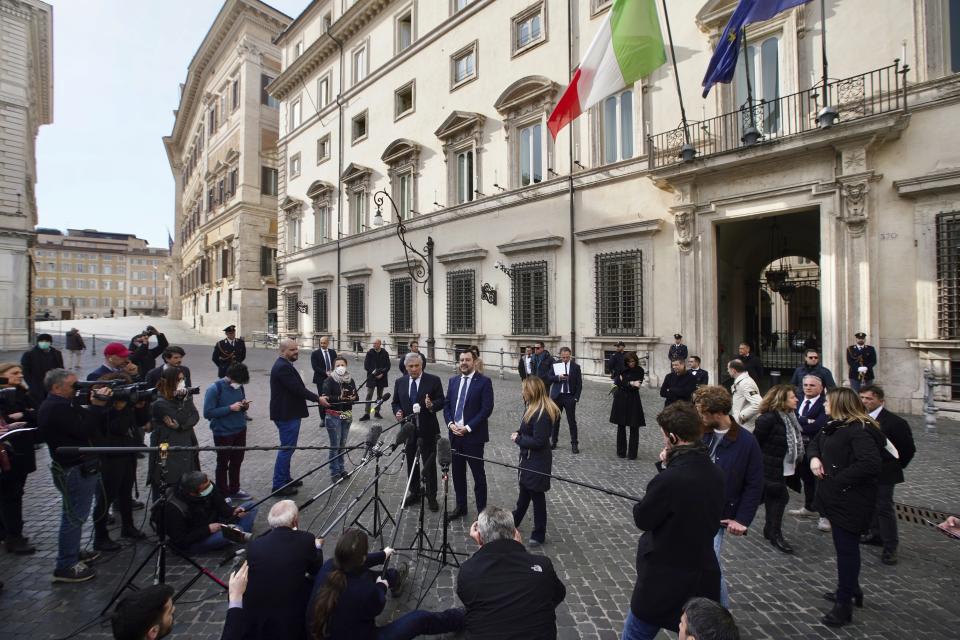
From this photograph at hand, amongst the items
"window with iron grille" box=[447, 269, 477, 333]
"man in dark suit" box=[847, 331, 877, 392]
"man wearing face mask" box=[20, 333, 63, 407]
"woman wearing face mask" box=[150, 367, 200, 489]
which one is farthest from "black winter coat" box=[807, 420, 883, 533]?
"window with iron grille" box=[447, 269, 477, 333]

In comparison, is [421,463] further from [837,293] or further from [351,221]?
[351,221]

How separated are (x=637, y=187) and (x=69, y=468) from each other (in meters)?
14.0

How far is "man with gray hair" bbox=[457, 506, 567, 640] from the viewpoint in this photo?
2.23 m

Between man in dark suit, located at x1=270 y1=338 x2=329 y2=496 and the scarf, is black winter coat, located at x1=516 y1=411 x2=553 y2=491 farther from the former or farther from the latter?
man in dark suit, located at x1=270 y1=338 x2=329 y2=496

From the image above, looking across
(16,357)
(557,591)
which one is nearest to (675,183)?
(557,591)

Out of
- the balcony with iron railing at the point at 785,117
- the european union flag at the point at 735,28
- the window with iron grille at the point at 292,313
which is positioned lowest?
the window with iron grille at the point at 292,313

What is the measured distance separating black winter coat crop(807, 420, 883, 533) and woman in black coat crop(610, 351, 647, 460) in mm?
3705

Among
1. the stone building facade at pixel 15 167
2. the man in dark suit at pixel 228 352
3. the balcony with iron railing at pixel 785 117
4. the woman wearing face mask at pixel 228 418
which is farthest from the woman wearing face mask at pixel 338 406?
the stone building facade at pixel 15 167

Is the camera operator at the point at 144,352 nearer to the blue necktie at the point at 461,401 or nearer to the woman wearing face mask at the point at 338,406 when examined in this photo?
the woman wearing face mask at the point at 338,406

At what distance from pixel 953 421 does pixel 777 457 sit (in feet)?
26.4

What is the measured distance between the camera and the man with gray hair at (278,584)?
2572 mm

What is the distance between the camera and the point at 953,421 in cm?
941

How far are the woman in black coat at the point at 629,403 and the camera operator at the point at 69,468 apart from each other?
6348mm

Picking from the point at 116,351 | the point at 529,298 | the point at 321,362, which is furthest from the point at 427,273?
the point at 116,351
